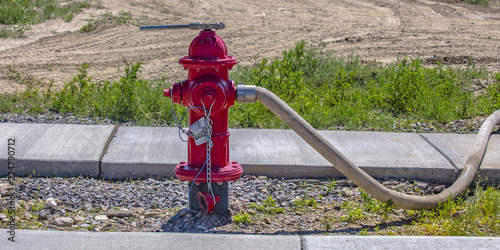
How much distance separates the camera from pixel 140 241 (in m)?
2.91

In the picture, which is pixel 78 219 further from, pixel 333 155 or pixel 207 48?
pixel 333 155

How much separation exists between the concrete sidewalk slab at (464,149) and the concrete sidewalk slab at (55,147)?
2976 millimetres

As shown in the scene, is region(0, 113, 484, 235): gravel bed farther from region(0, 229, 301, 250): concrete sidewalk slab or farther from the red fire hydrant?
region(0, 229, 301, 250): concrete sidewalk slab

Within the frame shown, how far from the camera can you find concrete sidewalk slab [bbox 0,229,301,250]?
286 centimetres

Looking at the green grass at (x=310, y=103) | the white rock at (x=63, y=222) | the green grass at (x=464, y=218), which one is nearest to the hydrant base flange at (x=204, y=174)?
the white rock at (x=63, y=222)

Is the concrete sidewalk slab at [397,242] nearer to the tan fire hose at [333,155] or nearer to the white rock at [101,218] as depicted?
the tan fire hose at [333,155]

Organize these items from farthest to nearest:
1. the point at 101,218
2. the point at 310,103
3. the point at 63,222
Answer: the point at 310,103 → the point at 101,218 → the point at 63,222

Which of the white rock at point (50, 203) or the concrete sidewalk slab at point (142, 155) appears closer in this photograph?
the white rock at point (50, 203)

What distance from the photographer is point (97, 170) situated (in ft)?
13.9

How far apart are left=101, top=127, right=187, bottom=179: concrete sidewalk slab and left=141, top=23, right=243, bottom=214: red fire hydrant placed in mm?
874

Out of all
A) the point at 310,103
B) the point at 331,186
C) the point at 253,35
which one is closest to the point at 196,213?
the point at 331,186

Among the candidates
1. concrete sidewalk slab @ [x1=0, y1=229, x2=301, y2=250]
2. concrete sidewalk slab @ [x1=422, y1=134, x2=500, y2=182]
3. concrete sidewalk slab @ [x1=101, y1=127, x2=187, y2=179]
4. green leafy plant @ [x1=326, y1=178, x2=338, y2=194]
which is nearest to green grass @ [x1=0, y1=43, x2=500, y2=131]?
concrete sidewalk slab @ [x1=101, y1=127, x2=187, y2=179]

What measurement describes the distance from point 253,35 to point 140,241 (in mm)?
10180

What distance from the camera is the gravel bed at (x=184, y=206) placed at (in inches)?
135
